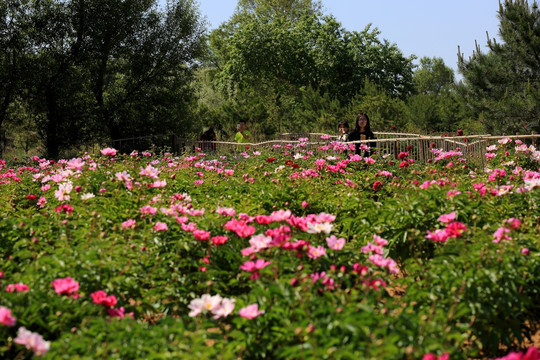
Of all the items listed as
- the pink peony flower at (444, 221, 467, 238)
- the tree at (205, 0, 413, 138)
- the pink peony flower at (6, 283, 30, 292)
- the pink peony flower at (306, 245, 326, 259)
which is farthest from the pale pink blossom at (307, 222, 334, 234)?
the tree at (205, 0, 413, 138)

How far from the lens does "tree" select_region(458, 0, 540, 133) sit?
1517cm

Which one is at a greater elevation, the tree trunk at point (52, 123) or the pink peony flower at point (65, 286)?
the tree trunk at point (52, 123)

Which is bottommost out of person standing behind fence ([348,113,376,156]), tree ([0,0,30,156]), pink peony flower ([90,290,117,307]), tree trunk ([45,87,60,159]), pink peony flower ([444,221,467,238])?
pink peony flower ([90,290,117,307])

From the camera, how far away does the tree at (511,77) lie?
49.8ft

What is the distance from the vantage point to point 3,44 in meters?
20.2

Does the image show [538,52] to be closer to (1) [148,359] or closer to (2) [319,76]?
(1) [148,359]

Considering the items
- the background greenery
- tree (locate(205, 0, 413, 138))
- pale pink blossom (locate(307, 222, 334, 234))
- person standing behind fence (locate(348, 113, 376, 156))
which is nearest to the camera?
pale pink blossom (locate(307, 222, 334, 234))

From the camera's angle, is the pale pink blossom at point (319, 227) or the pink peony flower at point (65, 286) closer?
the pink peony flower at point (65, 286)

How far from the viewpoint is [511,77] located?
16.6 m

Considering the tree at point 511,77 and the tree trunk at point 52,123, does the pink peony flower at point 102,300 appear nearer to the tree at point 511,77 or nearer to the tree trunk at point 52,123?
the tree at point 511,77

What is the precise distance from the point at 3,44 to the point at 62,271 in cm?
2011

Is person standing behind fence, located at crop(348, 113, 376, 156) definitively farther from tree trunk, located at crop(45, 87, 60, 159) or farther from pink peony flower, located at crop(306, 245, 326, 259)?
tree trunk, located at crop(45, 87, 60, 159)

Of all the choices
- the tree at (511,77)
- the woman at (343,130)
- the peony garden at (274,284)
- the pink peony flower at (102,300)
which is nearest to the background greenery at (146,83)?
the tree at (511,77)

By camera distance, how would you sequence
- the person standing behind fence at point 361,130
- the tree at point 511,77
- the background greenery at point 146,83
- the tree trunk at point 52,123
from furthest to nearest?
the tree trunk at point 52,123 < the background greenery at point 146,83 < the tree at point 511,77 < the person standing behind fence at point 361,130
